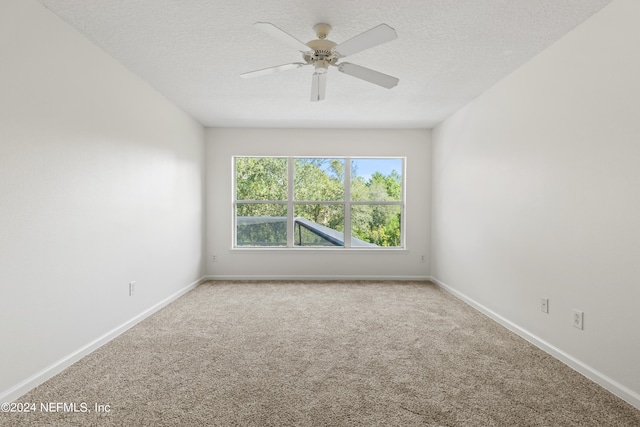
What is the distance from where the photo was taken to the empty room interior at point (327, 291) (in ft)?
6.03

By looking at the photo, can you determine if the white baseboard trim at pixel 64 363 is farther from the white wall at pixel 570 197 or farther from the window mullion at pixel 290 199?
the white wall at pixel 570 197

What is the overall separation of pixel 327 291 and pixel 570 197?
284cm

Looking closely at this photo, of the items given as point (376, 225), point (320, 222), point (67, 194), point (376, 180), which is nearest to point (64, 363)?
point (67, 194)

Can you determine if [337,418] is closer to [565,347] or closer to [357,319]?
[357,319]

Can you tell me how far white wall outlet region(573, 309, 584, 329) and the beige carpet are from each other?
0.31 m

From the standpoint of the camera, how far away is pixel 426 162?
503 centimetres

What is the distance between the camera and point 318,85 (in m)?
2.54

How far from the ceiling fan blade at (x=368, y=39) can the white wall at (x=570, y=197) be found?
4.40ft

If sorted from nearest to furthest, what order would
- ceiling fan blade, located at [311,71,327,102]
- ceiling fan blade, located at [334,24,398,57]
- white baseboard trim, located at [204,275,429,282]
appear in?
ceiling fan blade, located at [334,24,398,57] → ceiling fan blade, located at [311,71,327,102] → white baseboard trim, located at [204,275,429,282]

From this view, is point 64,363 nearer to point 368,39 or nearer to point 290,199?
point 368,39

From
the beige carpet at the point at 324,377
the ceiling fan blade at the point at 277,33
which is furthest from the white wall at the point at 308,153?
the ceiling fan blade at the point at 277,33

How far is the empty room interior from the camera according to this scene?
1.84 meters

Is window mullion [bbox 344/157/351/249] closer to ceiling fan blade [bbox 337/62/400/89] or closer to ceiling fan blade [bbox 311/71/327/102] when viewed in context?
ceiling fan blade [bbox 311/71/327/102]

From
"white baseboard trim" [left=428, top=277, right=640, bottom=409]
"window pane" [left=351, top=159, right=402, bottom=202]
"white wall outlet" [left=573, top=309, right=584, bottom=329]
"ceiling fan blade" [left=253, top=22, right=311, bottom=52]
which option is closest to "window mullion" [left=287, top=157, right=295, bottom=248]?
"window pane" [left=351, top=159, right=402, bottom=202]
